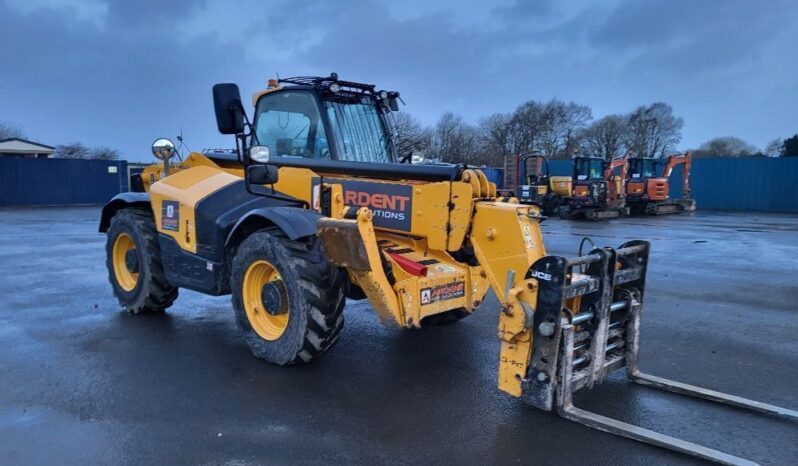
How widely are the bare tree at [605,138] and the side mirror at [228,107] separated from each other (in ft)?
175

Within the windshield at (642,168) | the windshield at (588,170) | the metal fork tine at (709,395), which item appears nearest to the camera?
the metal fork tine at (709,395)

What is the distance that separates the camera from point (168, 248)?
20.7 feet

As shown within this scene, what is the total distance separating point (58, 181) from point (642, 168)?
2827 centimetres

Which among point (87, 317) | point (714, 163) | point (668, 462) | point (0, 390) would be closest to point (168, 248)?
point (87, 317)

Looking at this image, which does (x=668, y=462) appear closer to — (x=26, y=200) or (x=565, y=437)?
(x=565, y=437)

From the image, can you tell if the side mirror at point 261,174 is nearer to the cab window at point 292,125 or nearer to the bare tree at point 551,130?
the cab window at point 292,125

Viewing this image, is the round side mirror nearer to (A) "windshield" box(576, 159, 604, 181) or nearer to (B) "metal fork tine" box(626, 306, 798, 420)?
(B) "metal fork tine" box(626, 306, 798, 420)

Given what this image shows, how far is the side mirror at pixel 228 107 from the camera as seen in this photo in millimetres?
4840

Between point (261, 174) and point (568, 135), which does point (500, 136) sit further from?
point (261, 174)

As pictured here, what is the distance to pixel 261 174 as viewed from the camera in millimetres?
5000

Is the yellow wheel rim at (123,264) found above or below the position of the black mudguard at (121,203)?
below

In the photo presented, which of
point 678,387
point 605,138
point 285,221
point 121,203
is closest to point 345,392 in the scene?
point 285,221

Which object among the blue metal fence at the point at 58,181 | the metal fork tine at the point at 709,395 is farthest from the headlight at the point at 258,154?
the blue metal fence at the point at 58,181

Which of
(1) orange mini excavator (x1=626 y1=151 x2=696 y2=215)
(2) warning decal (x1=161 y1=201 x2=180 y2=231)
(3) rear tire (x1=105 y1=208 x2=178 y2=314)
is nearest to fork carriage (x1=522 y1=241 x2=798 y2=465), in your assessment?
(2) warning decal (x1=161 y1=201 x2=180 y2=231)
